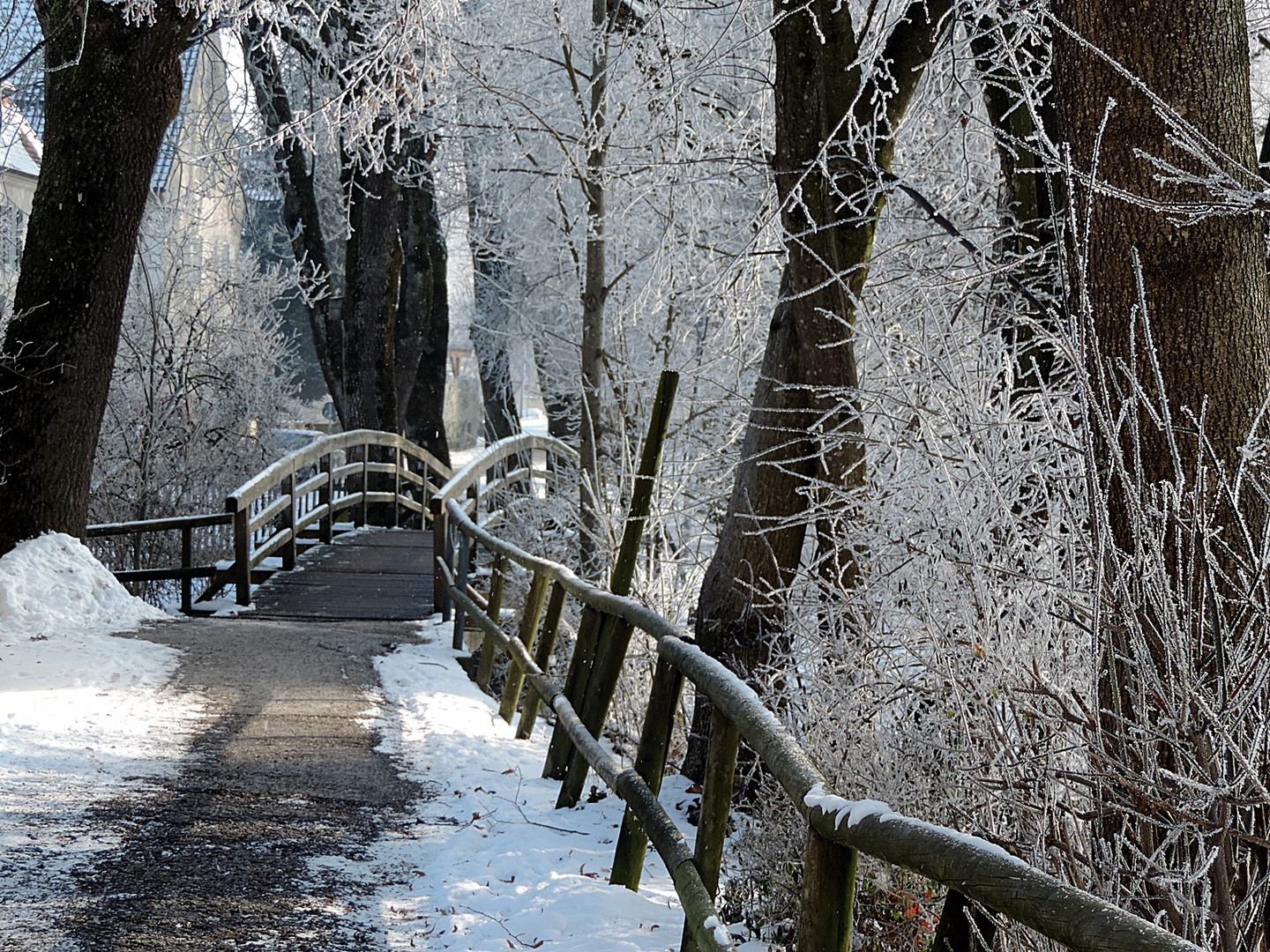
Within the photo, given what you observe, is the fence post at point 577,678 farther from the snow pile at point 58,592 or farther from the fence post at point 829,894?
the snow pile at point 58,592

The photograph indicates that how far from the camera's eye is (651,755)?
4.30m

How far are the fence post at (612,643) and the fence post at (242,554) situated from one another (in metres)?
5.53

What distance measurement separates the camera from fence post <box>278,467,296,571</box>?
496 inches

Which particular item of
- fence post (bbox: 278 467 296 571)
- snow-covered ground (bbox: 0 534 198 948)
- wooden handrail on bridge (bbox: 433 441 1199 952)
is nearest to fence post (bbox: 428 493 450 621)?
fence post (bbox: 278 467 296 571)

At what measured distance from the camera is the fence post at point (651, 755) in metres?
4.22

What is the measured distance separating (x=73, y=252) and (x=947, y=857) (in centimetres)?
874

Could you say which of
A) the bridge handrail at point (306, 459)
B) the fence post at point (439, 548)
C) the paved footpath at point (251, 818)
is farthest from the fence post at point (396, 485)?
the paved footpath at point (251, 818)

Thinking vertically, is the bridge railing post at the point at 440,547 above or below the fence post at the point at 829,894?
below

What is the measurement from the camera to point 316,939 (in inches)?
151

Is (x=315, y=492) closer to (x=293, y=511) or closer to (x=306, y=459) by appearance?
(x=306, y=459)

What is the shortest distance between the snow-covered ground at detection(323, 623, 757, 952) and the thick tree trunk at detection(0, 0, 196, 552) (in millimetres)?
3727

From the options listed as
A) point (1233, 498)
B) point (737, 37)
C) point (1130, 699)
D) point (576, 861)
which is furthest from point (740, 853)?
point (737, 37)

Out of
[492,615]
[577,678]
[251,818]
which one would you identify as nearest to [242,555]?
[492,615]

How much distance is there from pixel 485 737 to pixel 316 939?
9.90 feet
